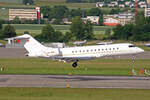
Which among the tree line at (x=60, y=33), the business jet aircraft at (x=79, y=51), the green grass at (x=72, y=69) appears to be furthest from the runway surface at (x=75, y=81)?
the tree line at (x=60, y=33)

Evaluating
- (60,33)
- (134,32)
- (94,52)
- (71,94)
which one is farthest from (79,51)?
(60,33)

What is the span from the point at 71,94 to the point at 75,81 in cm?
949

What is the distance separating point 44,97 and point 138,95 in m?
7.34

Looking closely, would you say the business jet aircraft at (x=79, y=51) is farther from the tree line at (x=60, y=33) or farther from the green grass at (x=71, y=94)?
the tree line at (x=60, y=33)

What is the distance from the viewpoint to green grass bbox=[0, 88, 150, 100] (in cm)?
4162

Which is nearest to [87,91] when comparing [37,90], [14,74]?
[37,90]

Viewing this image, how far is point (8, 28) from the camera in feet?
507

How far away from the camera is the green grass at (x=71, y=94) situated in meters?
41.6

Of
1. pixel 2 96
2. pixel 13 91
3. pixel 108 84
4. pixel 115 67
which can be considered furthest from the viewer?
pixel 115 67

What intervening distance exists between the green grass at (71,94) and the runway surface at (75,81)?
3.04 meters

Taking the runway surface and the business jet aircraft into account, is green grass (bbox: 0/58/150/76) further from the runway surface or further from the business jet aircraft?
the runway surface

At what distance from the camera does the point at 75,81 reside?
53.2 m

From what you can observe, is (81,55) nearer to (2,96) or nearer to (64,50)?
(64,50)

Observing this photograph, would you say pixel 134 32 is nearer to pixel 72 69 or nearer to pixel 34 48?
pixel 34 48
